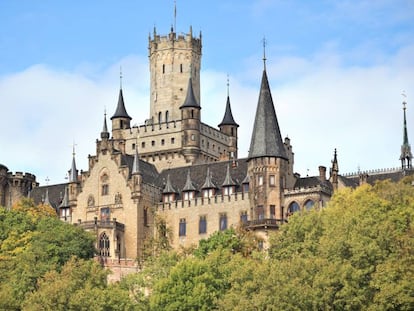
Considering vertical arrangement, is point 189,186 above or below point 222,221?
above

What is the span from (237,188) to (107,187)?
14.3 metres

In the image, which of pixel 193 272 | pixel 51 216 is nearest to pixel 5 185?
pixel 51 216

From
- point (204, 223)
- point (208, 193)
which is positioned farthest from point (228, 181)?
point (204, 223)

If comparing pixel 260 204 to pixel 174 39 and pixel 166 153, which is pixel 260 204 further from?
pixel 174 39

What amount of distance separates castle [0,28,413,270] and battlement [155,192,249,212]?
10 centimetres

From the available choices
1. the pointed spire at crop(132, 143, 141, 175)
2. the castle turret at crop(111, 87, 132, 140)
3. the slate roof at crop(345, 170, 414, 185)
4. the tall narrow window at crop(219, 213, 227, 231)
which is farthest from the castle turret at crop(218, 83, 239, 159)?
the tall narrow window at crop(219, 213, 227, 231)

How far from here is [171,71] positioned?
176 metres

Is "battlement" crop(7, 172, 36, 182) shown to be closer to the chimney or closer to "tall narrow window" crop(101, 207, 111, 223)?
"tall narrow window" crop(101, 207, 111, 223)

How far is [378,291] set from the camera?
11344 cm

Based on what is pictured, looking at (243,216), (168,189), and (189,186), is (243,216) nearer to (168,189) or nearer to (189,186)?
(189,186)

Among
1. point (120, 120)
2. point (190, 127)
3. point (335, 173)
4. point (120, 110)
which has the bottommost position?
point (335, 173)

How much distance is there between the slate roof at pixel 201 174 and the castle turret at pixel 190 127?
15.2ft

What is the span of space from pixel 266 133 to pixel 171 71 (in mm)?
26541

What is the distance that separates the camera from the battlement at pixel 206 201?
15436 cm
